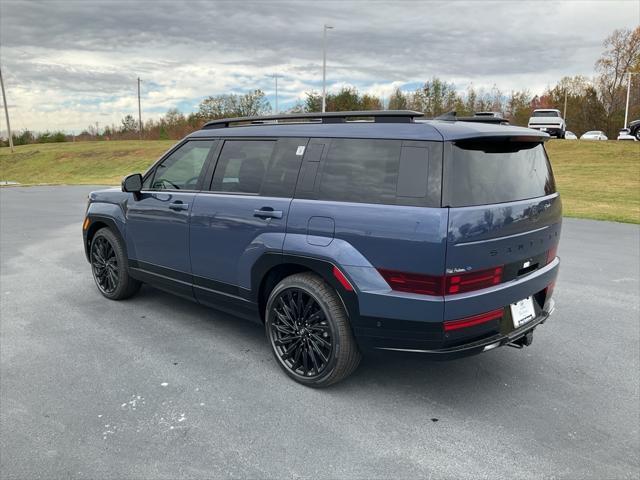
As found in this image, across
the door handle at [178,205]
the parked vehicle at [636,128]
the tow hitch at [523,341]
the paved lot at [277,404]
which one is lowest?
the paved lot at [277,404]

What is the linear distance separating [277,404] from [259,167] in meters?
1.74

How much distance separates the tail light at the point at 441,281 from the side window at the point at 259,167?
104cm

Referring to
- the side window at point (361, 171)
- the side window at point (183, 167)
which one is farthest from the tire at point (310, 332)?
the side window at point (183, 167)

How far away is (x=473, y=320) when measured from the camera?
9.93 feet

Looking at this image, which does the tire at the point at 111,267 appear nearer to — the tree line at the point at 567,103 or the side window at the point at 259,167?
the side window at the point at 259,167

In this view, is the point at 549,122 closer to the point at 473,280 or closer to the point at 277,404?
the point at 473,280

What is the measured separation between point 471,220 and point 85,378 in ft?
9.37

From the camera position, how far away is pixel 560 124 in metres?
30.9

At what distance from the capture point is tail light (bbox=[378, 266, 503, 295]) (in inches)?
114

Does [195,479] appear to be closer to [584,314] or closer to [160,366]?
[160,366]

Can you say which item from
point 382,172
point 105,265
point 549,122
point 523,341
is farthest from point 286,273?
point 549,122

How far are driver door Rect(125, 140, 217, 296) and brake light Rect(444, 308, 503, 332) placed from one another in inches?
92.4

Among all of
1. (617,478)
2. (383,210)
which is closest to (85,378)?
(383,210)

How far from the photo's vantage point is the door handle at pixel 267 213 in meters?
3.60
